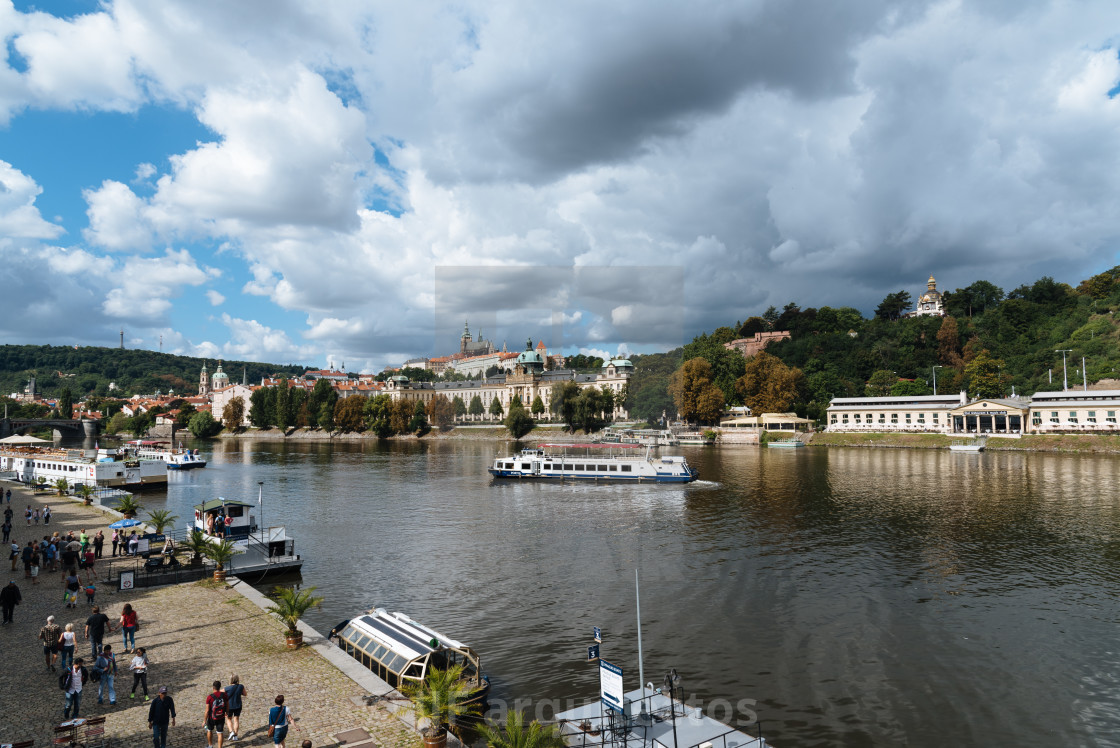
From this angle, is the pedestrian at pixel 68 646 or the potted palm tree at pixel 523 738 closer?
the potted palm tree at pixel 523 738

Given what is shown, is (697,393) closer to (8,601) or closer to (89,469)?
(89,469)

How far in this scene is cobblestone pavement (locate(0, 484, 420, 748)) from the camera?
13156mm

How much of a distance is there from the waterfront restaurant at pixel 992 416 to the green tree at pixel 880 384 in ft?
70.4

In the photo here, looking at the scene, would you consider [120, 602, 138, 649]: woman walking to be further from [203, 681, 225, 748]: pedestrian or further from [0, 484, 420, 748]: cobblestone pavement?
[203, 681, 225, 748]: pedestrian

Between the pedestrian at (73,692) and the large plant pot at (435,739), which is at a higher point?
the pedestrian at (73,692)

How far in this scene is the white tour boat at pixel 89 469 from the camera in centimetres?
5747

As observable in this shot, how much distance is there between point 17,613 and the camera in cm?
2102

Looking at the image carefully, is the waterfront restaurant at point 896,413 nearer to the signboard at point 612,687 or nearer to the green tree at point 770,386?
the green tree at point 770,386

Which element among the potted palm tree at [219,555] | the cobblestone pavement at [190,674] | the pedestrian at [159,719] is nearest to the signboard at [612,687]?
the cobblestone pavement at [190,674]

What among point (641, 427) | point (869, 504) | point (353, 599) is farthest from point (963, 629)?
point (641, 427)

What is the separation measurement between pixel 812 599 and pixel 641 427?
389 ft

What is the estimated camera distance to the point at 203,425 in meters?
163

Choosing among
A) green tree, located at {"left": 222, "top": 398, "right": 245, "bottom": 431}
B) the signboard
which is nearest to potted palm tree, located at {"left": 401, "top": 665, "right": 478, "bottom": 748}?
the signboard

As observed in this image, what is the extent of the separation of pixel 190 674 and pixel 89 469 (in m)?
53.5
